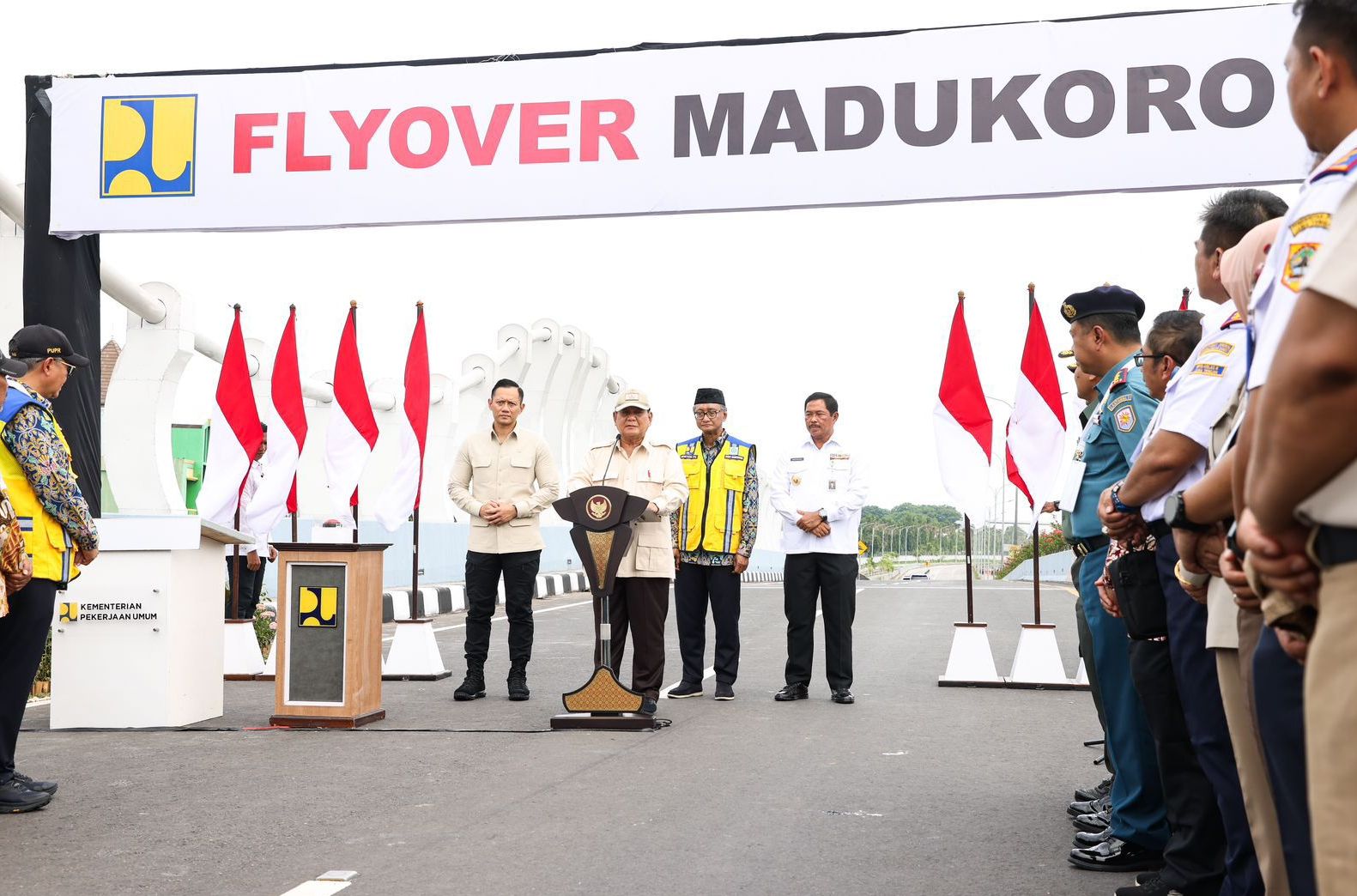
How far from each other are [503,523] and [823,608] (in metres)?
2.27

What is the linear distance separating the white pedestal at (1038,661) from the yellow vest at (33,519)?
6.79 m

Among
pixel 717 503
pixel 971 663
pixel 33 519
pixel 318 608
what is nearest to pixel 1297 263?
pixel 33 519

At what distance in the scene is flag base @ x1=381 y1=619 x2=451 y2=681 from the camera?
10516 mm

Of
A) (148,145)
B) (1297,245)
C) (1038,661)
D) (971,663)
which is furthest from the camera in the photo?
(971,663)

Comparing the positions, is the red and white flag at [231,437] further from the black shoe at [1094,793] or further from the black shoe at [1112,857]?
the black shoe at [1112,857]

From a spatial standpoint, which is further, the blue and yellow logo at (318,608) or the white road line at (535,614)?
the white road line at (535,614)

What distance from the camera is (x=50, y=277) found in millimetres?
9023

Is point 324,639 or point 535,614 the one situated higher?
point 324,639

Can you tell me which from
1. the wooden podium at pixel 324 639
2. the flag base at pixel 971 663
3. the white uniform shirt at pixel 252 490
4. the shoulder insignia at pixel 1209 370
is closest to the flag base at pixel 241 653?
the wooden podium at pixel 324 639

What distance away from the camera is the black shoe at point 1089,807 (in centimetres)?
523

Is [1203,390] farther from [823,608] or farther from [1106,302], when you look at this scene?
[823,608]

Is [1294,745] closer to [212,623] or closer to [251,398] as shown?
[212,623]

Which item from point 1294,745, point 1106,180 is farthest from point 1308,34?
point 1106,180

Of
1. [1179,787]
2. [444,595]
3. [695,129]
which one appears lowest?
[444,595]
